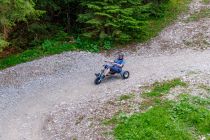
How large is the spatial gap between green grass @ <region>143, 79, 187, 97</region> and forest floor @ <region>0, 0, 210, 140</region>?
0.53 meters

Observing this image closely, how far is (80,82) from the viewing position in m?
21.6

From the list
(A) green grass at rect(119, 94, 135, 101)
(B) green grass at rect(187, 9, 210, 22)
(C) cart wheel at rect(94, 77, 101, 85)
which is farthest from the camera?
(B) green grass at rect(187, 9, 210, 22)

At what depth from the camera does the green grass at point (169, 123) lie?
16016mm

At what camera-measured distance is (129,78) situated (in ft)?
70.6

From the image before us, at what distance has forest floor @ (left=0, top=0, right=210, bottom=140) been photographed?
57.9 feet

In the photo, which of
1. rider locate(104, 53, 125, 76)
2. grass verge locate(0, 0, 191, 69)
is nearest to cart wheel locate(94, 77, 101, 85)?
rider locate(104, 53, 125, 76)

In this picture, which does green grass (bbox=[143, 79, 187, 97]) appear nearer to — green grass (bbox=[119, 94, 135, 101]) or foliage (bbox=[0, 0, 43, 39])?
green grass (bbox=[119, 94, 135, 101])

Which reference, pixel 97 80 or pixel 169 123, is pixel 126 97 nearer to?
pixel 97 80

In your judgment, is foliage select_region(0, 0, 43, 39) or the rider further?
the rider

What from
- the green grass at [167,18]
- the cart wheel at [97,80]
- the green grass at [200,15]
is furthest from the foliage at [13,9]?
the green grass at [200,15]

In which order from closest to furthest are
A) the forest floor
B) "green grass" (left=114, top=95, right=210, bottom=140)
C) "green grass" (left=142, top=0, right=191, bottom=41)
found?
"green grass" (left=114, top=95, right=210, bottom=140) → the forest floor → "green grass" (left=142, top=0, right=191, bottom=41)

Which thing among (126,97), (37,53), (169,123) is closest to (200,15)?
(37,53)

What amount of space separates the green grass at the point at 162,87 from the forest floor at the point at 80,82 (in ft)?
1.74

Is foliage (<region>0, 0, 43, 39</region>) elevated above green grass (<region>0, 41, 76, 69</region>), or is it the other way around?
foliage (<region>0, 0, 43, 39</region>)
